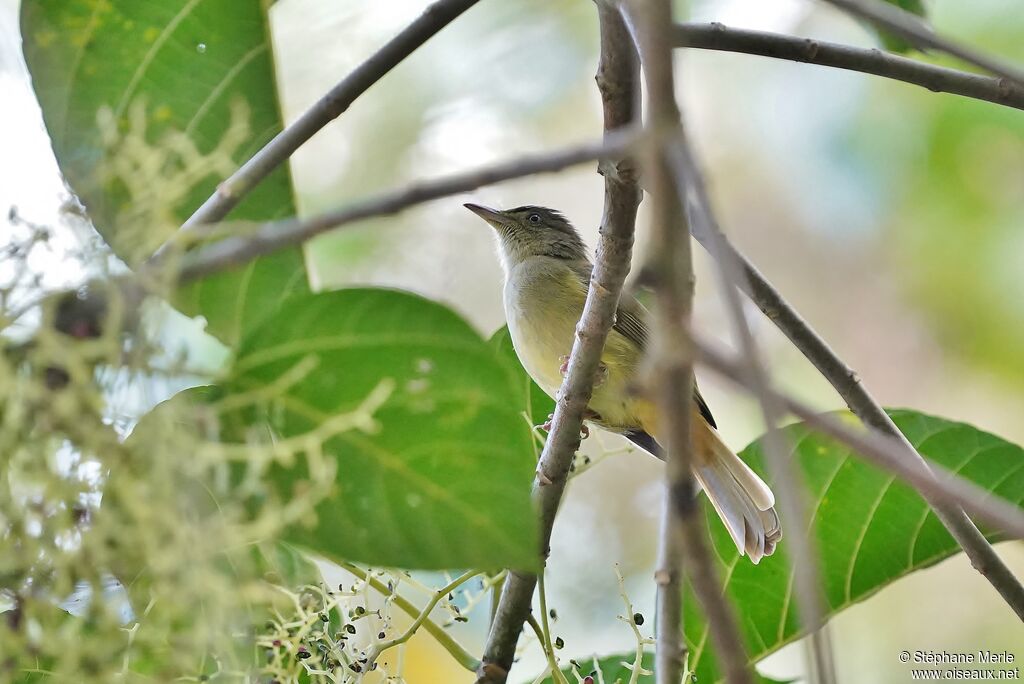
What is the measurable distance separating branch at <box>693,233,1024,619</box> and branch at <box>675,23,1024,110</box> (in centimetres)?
31

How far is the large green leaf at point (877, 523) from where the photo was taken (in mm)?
1952

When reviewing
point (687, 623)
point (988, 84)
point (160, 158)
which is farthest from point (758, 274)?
point (160, 158)

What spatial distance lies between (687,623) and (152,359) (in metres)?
1.30

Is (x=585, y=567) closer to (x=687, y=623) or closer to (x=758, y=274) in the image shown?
(x=687, y=623)

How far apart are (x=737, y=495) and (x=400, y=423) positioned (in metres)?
1.95

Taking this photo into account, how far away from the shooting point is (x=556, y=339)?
3.21 meters

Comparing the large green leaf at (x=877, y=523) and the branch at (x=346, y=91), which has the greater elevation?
the branch at (x=346, y=91)

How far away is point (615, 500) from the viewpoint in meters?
5.55

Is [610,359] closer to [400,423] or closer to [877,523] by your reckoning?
[877,523]

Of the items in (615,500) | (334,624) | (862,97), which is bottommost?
(334,624)

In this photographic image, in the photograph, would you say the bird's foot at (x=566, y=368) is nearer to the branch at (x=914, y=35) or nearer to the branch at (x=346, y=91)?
the branch at (x=346, y=91)

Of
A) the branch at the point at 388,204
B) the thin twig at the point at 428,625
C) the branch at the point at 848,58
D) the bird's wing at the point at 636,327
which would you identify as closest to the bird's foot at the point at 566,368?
the bird's wing at the point at 636,327

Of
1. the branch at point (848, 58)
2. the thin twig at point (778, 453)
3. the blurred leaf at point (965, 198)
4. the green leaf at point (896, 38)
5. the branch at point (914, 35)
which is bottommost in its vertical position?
the thin twig at point (778, 453)

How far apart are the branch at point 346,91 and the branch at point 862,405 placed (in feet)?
1.86
